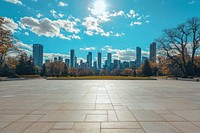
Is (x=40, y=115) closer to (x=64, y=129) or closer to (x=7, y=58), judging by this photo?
(x=64, y=129)

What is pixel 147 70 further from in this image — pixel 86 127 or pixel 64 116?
pixel 86 127

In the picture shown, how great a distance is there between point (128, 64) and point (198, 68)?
430ft

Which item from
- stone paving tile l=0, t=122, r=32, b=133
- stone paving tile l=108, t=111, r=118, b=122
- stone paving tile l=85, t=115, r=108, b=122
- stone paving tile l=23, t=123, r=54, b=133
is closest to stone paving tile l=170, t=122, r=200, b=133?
stone paving tile l=108, t=111, r=118, b=122

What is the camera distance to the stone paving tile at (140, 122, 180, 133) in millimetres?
4547

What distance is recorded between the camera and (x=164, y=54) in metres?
46.2

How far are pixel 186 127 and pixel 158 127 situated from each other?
0.77m

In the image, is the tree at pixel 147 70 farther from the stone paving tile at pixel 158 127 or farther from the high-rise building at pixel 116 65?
the high-rise building at pixel 116 65

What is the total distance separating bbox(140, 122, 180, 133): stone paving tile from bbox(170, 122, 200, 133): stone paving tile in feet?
0.57

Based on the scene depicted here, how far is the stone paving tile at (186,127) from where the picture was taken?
4.62m

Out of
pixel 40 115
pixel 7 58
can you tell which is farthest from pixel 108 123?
pixel 7 58

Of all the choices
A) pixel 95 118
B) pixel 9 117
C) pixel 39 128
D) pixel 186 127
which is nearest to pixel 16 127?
pixel 39 128

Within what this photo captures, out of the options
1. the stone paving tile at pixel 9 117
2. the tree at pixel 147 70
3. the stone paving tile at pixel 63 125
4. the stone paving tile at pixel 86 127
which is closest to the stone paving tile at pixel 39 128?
the stone paving tile at pixel 63 125

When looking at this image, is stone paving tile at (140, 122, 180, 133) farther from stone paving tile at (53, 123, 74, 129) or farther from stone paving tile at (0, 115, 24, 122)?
stone paving tile at (0, 115, 24, 122)

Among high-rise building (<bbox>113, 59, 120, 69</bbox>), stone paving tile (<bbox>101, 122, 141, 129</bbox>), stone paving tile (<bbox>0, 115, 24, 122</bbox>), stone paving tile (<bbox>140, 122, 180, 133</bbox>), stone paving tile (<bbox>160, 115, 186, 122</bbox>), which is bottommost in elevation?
stone paving tile (<bbox>0, 115, 24, 122</bbox>)
